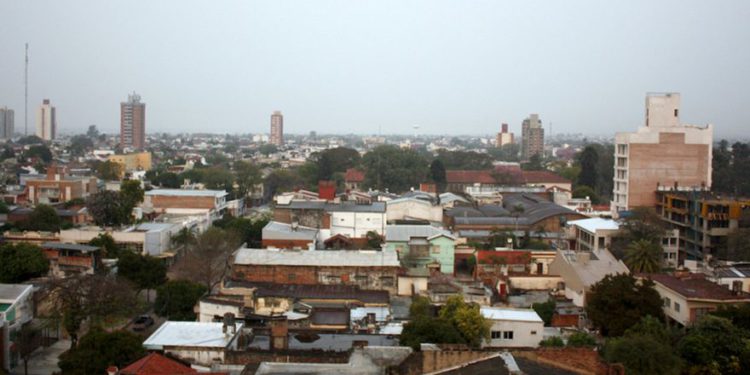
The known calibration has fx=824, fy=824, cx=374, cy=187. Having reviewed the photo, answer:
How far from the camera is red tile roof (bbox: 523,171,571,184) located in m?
50.7

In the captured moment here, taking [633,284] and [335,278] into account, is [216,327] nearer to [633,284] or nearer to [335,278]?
[335,278]

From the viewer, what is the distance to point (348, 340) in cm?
1444

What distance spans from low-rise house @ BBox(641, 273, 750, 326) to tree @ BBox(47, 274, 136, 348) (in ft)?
39.2

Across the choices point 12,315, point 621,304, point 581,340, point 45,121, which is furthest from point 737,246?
point 45,121

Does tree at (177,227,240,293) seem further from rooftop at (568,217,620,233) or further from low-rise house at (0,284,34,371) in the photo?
rooftop at (568,217,620,233)

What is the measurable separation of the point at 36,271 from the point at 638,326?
14820 millimetres

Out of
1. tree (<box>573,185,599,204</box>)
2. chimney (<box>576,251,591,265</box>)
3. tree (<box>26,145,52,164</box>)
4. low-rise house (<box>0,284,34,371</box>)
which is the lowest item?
low-rise house (<box>0,284,34,371</box>)

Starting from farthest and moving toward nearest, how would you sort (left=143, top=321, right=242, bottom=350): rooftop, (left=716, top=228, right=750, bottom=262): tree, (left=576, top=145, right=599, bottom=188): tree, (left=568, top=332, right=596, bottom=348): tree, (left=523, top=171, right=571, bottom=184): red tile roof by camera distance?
(left=523, top=171, right=571, bottom=184): red tile roof, (left=576, top=145, right=599, bottom=188): tree, (left=716, top=228, right=750, bottom=262): tree, (left=568, top=332, right=596, bottom=348): tree, (left=143, top=321, right=242, bottom=350): rooftop

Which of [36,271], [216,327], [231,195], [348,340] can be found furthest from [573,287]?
[231,195]

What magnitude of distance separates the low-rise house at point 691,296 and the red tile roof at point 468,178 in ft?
103

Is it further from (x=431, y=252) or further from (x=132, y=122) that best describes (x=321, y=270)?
(x=132, y=122)

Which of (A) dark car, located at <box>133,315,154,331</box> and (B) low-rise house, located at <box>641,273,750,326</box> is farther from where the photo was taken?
(A) dark car, located at <box>133,315,154,331</box>

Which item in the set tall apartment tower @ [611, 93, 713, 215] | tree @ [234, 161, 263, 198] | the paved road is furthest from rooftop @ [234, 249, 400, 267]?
tree @ [234, 161, 263, 198]

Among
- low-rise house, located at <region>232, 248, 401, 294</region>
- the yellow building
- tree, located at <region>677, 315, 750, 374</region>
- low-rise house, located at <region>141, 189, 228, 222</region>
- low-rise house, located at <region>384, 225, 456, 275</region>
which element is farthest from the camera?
the yellow building
